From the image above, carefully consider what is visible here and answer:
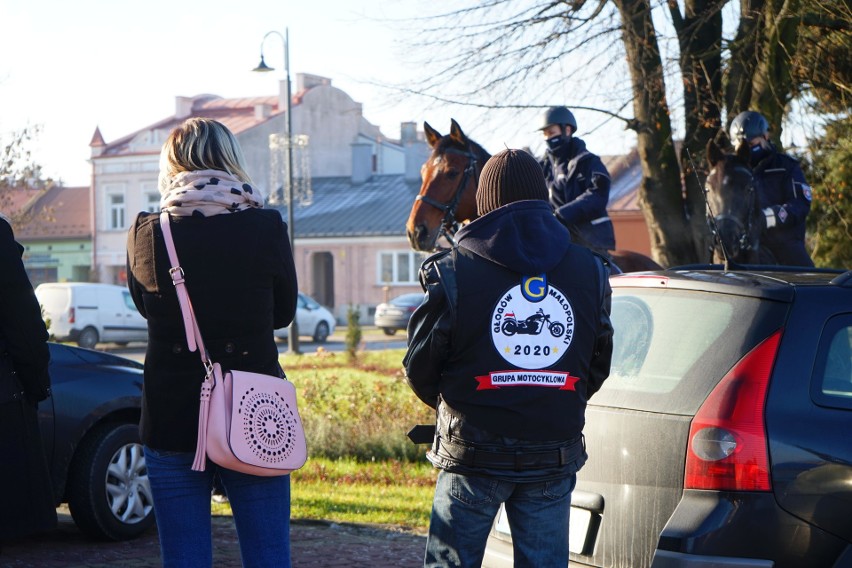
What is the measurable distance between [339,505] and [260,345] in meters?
5.27

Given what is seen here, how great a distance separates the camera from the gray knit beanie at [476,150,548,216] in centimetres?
405

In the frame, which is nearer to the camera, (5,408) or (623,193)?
(5,408)

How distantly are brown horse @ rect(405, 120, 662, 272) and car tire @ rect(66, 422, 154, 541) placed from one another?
2.67 metres

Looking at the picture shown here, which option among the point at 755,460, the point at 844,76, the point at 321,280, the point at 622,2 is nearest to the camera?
the point at 755,460

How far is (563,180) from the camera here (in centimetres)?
905

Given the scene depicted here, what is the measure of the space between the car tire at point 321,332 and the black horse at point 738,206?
107 ft

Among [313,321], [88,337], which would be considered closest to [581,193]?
[88,337]

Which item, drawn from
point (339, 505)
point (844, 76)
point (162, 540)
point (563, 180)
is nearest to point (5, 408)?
point (162, 540)

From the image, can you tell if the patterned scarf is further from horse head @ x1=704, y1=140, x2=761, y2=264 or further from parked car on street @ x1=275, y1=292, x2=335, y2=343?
parked car on street @ x1=275, y1=292, x2=335, y2=343

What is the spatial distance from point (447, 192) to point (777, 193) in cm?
248

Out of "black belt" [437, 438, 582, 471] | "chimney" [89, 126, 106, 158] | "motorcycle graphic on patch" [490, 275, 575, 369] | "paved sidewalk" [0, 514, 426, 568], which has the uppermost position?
"chimney" [89, 126, 106, 158]

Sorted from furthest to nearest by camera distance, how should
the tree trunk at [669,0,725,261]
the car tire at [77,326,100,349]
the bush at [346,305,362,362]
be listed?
the car tire at [77,326,100,349] < the bush at [346,305,362,362] < the tree trunk at [669,0,725,261]

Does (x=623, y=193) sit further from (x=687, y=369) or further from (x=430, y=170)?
(x=687, y=369)

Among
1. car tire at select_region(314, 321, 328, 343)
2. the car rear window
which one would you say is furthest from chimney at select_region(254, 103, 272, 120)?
the car rear window
